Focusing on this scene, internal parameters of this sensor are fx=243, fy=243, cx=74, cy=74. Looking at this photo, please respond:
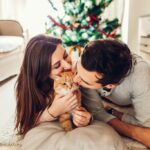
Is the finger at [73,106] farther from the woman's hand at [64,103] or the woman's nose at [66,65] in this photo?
the woman's nose at [66,65]

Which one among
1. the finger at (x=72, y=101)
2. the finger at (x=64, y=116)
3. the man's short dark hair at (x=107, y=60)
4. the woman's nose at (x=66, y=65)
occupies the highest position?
the man's short dark hair at (x=107, y=60)

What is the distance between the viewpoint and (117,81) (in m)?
0.97

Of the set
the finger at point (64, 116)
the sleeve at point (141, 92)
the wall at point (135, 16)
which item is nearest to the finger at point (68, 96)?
the finger at point (64, 116)

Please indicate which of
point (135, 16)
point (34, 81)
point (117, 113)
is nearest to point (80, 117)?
point (34, 81)

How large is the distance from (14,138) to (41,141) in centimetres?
30

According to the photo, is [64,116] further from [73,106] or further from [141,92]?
[141,92]

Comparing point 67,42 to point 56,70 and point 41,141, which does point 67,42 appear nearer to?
point 56,70

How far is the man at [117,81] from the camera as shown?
0.90 meters

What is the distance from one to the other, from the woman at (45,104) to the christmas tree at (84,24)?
1.17m

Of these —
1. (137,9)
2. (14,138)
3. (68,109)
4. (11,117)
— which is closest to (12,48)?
(11,117)

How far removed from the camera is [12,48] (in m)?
2.21

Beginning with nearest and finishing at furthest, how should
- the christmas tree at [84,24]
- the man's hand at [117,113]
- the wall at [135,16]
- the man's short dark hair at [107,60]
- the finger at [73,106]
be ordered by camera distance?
the man's short dark hair at [107,60] → the finger at [73,106] → the man's hand at [117,113] → the christmas tree at [84,24] → the wall at [135,16]

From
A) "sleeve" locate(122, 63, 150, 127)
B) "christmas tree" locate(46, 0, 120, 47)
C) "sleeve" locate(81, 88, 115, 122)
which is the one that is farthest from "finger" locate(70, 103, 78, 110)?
"christmas tree" locate(46, 0, 120, 47)

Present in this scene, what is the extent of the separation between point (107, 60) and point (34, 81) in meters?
0.37
